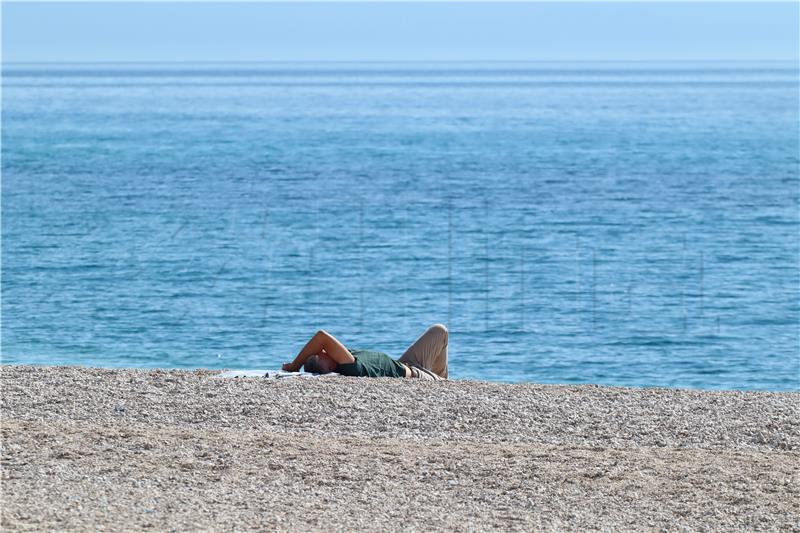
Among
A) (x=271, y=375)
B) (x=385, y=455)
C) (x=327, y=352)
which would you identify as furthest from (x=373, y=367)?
(x=385, y=455)

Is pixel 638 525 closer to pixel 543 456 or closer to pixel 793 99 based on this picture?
pixel 543 456

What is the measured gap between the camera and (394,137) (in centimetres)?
6700

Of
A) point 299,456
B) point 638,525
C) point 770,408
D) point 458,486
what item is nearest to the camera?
point 638,525

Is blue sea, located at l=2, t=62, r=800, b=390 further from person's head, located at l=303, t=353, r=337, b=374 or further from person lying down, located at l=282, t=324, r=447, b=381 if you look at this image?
person's head, located at l=303, t=353, r=337, b=374

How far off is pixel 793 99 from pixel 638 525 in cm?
11812

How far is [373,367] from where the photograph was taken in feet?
39.4

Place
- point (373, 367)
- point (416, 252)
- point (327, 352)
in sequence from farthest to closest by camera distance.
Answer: point (416, 252) < point (327, 352) < point (373, 367)

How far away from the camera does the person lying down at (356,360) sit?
1199 centimetres

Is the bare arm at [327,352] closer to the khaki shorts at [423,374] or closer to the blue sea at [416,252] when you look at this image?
the khaki shorts at [423,374]

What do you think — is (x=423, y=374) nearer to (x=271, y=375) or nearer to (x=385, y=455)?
→ (x=271, y=375)

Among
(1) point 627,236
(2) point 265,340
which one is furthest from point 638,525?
(1) point 627,236

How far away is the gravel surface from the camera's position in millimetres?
7547

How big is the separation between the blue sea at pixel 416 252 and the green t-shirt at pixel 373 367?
5444mm

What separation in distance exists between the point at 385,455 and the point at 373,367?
10.4 ft
